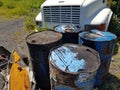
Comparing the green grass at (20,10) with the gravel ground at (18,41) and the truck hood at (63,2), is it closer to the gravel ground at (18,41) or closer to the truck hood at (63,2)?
the gravel ground at (18,41)

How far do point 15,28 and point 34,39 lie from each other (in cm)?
536

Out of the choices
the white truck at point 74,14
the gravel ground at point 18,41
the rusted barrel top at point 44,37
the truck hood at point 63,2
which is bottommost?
the gravel ground at point 18,41

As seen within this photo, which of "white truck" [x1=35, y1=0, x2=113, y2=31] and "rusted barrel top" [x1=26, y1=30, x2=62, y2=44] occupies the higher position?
"white truck" [x1=35, y1=0, x2=113, y2=31]

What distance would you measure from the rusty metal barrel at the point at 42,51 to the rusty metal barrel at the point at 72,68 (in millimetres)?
249

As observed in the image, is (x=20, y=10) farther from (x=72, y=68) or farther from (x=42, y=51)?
(x=72, y=68)

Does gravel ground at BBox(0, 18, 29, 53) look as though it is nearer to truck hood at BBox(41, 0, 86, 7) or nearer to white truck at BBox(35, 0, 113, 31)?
white truck at BBox(35, 0, 113, 31)

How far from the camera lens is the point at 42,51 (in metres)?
3.92

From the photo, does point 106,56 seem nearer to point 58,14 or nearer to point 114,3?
point 58,14

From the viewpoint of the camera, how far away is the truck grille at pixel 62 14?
5.63m

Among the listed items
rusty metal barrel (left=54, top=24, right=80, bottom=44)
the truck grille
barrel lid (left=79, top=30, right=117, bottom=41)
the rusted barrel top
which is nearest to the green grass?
the truck grille

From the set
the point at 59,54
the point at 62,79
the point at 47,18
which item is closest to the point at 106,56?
the point at 59,54

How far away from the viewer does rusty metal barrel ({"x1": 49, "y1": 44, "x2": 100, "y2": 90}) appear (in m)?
3.16

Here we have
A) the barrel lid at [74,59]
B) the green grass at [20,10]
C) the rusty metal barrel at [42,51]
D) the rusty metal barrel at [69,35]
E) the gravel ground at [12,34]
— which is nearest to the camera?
the barrel lid at [74,59]

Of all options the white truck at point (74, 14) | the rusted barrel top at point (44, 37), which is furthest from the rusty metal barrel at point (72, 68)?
the white truck at point (74, 14)
